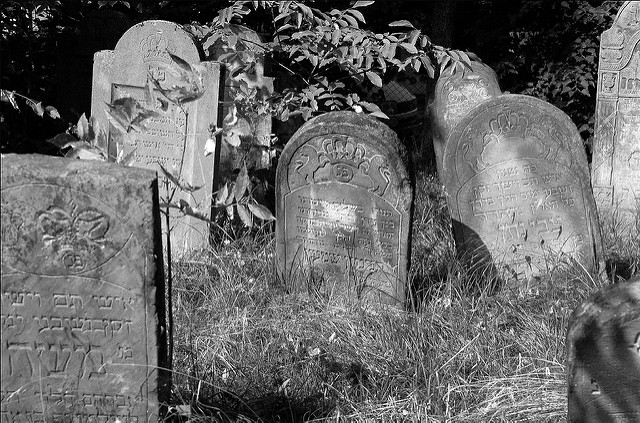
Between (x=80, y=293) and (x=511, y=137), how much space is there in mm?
3104

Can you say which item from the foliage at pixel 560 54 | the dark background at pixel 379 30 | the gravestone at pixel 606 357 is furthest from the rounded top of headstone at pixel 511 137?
the foliage at pixel 560 54

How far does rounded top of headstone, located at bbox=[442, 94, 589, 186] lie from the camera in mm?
5375

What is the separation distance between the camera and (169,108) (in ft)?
20.0

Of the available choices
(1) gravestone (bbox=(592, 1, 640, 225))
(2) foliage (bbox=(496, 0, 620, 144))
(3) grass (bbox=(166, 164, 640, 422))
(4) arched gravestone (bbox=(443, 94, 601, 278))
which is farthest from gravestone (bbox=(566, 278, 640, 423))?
(2) foliage (bbox=(496, 0, 620, 144))

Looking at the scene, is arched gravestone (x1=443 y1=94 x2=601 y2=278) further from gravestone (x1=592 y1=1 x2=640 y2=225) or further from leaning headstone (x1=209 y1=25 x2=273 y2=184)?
gravestone (x1=592 y1=1 x2=640 y2=225)

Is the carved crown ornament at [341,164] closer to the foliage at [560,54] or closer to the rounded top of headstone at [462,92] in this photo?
the rounded top of headstone at [462,92]

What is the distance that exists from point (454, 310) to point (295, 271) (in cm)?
101

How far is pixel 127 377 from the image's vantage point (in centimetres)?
331

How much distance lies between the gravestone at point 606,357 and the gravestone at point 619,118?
14.4 ft

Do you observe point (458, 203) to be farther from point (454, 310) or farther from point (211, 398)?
point (211, 398)

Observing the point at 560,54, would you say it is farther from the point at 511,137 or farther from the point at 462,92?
the point at 511,137

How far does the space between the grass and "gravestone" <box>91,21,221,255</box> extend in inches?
35.9

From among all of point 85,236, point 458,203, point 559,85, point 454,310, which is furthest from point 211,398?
point 559,85

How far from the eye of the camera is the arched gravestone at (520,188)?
5.39 metres
